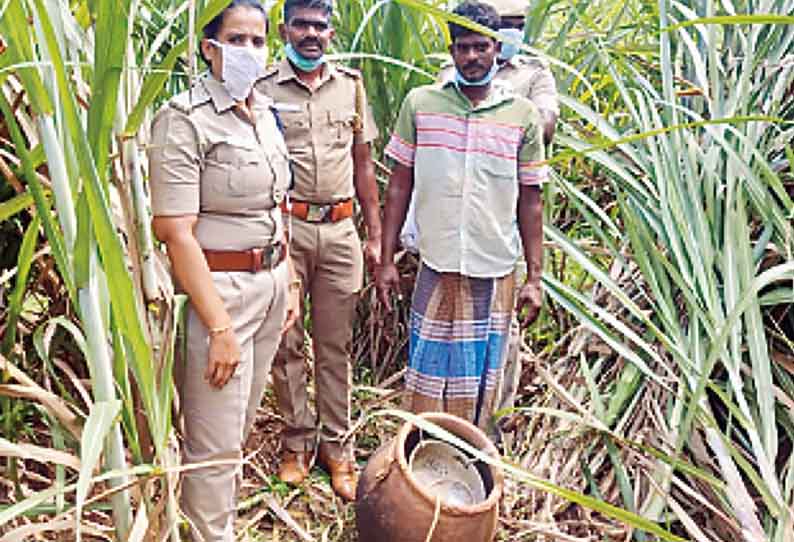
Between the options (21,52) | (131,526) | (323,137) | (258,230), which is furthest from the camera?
(323,137)

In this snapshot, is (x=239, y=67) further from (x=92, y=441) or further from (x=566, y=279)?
(x=566, y=279)

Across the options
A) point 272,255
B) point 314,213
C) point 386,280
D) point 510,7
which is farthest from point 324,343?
point 510,7

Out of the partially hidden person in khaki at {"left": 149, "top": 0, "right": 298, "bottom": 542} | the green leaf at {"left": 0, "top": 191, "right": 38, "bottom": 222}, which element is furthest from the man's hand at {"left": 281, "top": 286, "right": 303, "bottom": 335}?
the green leaf at {"left": 0, "top": 191, "right": 38, "bottom": 222}

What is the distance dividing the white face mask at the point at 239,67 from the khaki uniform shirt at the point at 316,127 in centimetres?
54

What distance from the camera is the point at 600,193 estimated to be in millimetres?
2496

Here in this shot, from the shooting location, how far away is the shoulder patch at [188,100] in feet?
4.99

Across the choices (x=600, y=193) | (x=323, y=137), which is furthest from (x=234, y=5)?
(x=600, y=193)

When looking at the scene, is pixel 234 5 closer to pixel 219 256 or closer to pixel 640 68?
pixel 219 256

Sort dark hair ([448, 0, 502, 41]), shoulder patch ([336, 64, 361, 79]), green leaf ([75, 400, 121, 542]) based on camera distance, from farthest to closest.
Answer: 1. shoulder patch ([336, 64, 361, 79])
2. dark hair ([448, 0, 502, 41])
3. green leaf ([75, 400, 121, 542])

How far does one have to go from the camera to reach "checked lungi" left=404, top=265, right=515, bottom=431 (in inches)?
84.5

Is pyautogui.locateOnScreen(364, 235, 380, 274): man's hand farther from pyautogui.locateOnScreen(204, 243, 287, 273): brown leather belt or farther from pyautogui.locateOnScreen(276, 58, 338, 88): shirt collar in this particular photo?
pyautogui.locateOnScreen(204, 243, 287, 273): brown leather belt

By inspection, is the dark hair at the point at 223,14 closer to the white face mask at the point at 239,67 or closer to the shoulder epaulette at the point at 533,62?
the white face mask at the point at 239,67

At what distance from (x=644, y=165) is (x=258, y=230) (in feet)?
2.78

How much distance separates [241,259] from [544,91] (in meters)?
1.08
